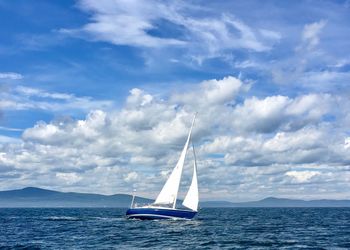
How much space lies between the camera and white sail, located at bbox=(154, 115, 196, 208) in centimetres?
9725

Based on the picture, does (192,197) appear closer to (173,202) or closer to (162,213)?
(173,202)

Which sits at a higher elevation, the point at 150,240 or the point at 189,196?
→ the point at 189,196

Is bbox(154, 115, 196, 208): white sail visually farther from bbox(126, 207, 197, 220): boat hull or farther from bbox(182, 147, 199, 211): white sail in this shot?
bbox(126, 207, 197, 220): boat hull

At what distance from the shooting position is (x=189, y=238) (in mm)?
65812

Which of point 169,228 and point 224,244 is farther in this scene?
point 169,228

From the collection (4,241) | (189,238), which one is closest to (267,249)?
(189,238)

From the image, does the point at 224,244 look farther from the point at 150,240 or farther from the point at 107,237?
the point at 107,237

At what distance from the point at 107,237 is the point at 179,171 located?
114 ft

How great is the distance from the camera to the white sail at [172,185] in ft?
319

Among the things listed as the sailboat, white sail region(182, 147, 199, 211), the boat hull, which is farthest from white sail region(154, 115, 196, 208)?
the boat hull

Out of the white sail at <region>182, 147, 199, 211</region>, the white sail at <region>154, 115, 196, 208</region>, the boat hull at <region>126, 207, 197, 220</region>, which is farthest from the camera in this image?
the white sail at <region>154, 115, 196, 208</region>

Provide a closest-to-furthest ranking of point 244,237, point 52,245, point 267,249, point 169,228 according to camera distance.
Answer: point 267,249 → point 52,245 → point 244,237 → point 169,228

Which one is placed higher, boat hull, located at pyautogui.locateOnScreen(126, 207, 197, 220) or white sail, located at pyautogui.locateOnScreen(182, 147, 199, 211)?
white sail, located at pyautogui.locateOnScreen(182, 147, 199, 211)

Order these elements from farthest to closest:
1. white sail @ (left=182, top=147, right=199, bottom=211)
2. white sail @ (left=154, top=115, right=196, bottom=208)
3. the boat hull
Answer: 1. white sail @ (left=154, top=115, right=196, bottom=208)
2. white sail @ (left=182, top=147, right=199, bottom=211)
3. the boat hull
